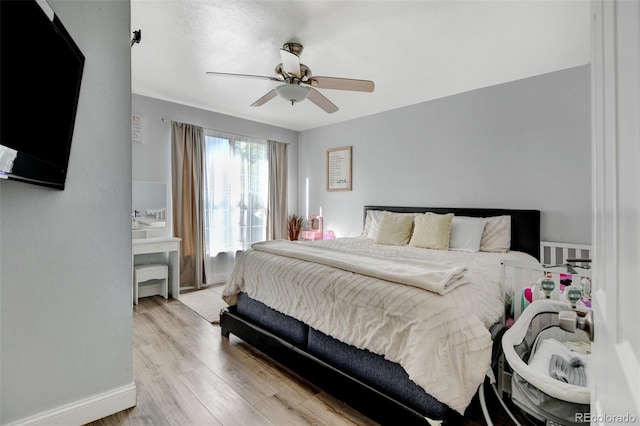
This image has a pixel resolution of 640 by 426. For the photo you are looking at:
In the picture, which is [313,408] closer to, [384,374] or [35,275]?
[384,374]

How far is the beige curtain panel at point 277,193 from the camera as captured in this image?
520 centimetres

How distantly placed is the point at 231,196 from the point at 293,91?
2.53 m

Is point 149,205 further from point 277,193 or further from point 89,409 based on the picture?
point 89,409

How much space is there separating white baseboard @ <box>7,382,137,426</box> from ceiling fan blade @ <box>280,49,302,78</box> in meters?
2.35

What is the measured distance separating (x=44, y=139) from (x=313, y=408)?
1882mm

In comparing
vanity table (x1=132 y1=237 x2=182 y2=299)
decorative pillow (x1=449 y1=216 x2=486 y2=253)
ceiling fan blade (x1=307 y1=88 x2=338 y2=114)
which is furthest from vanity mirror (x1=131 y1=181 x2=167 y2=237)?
decorative pillow (x1=449 y1=216 x2=486 y2=253)

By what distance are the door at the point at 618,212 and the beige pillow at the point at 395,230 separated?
2816mm

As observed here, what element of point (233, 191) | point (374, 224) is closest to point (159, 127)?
point (233, 191)

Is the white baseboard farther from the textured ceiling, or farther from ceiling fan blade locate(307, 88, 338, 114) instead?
ceiling fan blade locate(307, 88, 338, 114)

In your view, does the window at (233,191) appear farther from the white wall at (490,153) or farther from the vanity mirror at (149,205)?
the white wall at (490,153)

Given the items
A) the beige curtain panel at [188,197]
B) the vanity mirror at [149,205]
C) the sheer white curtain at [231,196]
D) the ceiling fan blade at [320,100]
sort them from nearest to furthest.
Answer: the ceiling fan blade at [320,100] < the vanity mirror at [149,205] < the beige curtain panel at [188,197] < the sheer white curtain at [231,196]

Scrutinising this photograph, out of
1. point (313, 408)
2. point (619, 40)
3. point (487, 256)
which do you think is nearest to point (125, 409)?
point (313, 408)

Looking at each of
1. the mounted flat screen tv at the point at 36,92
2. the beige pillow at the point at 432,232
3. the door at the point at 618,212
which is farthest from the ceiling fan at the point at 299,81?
the door at the point at 618,212

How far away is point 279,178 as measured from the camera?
17.5 feet
